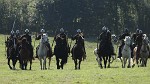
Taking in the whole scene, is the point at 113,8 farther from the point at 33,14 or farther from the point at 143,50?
the point at 143,50

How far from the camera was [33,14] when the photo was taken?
410 ft

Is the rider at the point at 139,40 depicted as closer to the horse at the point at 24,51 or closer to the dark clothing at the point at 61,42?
the dark clothing at the point at 61,42

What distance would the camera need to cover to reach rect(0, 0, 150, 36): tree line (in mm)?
115625

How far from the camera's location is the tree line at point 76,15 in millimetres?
115625

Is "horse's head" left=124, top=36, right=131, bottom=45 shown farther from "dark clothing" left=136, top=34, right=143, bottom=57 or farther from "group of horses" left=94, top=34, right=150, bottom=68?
"dark clothing" left=136, top=34, right=143, bottom=57

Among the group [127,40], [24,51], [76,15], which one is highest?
[76,15]

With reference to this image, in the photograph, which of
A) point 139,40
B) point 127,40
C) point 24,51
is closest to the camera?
point 24,51

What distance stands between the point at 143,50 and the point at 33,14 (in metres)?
85.6

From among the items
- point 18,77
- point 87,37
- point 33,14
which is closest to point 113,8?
point 87,37

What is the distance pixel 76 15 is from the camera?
4564 inches

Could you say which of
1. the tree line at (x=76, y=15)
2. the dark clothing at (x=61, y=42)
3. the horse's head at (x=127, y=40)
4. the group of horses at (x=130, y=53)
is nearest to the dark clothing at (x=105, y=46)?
the group of horses at (x=130, y=53)

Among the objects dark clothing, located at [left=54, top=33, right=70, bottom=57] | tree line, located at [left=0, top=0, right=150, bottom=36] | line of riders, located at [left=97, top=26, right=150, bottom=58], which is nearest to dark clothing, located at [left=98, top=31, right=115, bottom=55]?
line of riders, located at [left=97, top=26, right=150, bottom=58]

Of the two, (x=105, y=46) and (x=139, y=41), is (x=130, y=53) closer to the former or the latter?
(x=139, y=41)

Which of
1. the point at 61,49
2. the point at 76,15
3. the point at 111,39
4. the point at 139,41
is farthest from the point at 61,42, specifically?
the point at 76,15
